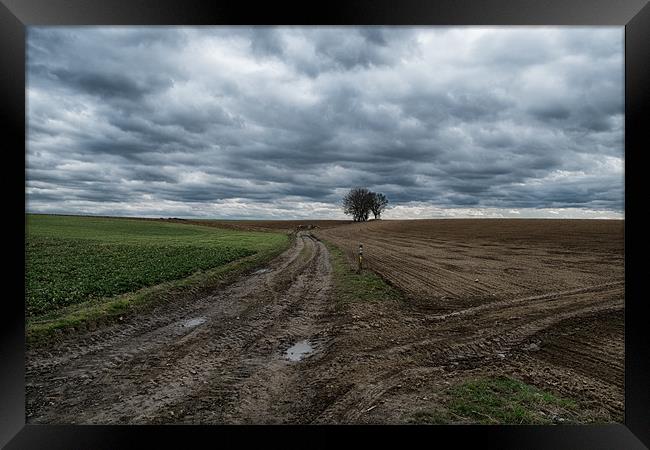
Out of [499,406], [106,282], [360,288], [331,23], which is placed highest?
[331,23]

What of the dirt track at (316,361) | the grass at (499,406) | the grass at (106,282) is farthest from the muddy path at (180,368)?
the grass at (499,406)

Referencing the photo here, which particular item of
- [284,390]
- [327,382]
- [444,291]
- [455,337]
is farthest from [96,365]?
[444,291]

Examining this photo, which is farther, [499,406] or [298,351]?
[298,351]

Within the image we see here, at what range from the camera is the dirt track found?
12.2ft

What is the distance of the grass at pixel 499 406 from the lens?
3.59m

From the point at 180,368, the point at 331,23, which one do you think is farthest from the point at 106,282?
the point at 331,23

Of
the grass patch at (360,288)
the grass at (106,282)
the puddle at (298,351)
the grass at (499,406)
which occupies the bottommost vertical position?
the grass at (499,406)

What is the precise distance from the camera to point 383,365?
15.7 feet

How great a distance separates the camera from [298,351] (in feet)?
17.3

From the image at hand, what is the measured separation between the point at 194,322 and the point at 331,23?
587 cm

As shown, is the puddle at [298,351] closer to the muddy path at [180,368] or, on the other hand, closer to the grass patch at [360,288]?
the muddy path at [180,368]

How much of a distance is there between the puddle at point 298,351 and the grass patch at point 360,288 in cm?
242

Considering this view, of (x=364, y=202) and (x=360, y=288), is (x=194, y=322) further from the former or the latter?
(x=364, y=202)

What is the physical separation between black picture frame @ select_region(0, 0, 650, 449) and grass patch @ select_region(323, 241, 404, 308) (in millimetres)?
5078
